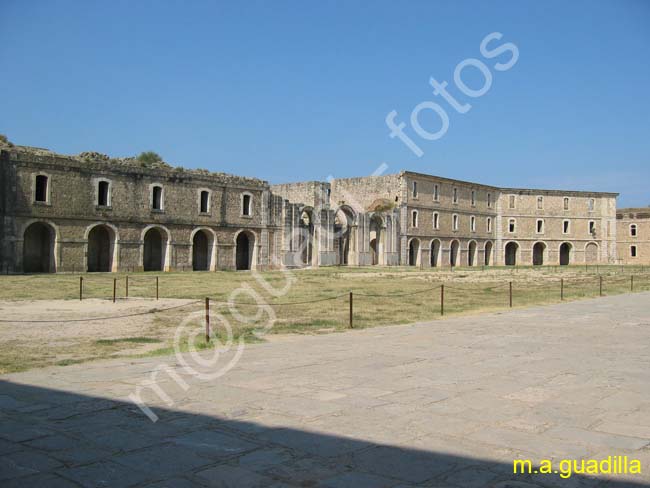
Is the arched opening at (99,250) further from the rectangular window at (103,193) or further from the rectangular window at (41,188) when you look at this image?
the rectangular window at (41,188)

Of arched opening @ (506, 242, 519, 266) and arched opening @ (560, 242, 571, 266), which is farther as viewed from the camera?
arched opening @ (560, 242, 571, 266)

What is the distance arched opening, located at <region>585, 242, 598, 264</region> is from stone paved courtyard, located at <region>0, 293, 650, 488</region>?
58.2 meters

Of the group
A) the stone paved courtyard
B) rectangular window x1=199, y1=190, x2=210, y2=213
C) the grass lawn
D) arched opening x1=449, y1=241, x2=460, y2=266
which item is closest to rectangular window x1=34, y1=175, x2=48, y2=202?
the grass lawn

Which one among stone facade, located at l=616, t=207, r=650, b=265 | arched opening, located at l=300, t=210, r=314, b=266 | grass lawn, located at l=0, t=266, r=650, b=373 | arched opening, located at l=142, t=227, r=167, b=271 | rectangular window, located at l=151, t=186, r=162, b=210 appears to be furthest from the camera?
stone facade, located at l=616, t=207, r=650, b=265

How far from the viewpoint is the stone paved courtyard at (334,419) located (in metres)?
3.76

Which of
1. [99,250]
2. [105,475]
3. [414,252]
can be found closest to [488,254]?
[414,252]

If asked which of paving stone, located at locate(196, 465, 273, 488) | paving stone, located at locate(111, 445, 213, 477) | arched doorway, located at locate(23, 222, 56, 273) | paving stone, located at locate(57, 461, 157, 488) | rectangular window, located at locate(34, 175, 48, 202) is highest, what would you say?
rectangular window, located at locate(34, 175, 48, 202)

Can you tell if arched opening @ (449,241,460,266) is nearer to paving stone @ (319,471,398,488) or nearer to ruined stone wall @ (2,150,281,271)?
ruined stone wall @ (2,150,281,271)

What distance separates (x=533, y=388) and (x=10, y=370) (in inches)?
247

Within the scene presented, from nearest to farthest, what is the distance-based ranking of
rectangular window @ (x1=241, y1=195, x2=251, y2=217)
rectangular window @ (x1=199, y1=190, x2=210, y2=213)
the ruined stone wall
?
the ruined stone wall < rectangular window @ (x1=199, y1=190, x2=210, y2=213) < rectangular window @ (x1=241, y1=195, x2=251, y2=217)

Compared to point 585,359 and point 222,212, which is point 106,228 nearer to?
point 222,212

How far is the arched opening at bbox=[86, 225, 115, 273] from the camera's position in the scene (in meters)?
33.8

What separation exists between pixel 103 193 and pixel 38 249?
469 centimetres

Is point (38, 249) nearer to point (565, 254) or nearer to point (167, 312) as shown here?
point (167, 312)
